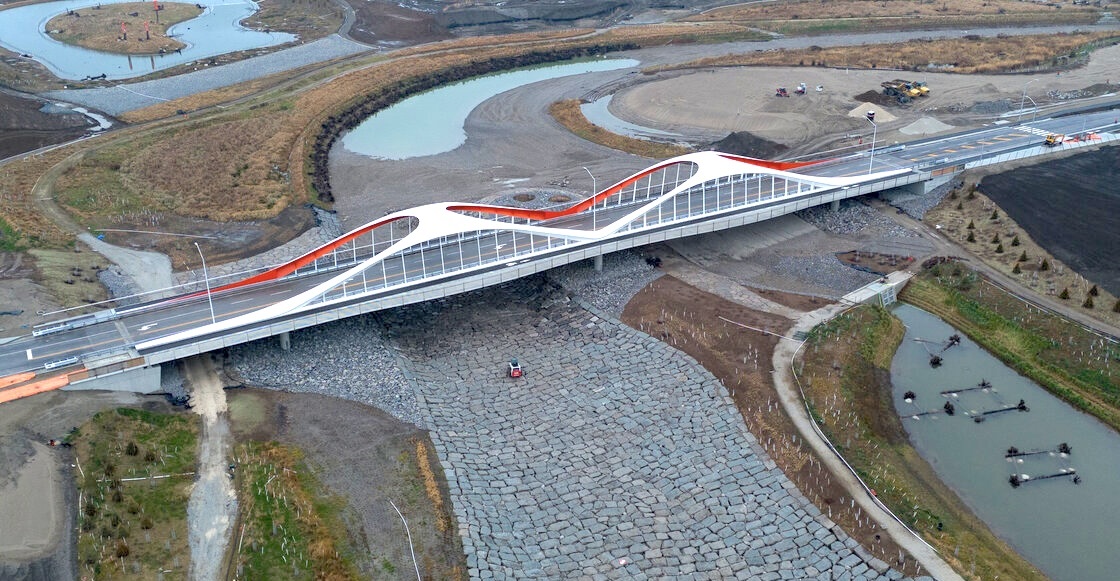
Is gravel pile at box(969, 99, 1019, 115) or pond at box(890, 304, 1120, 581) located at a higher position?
gravel pile at box(969, 99, 1019, 115)

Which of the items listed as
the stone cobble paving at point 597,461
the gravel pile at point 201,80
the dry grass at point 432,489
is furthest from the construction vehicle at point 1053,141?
the gravel pile at point 201,80

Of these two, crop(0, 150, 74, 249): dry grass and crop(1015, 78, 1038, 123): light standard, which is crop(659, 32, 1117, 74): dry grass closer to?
crop(1015, 78, 1038, 123): light standard

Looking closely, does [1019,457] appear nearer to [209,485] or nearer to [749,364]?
[749,364]

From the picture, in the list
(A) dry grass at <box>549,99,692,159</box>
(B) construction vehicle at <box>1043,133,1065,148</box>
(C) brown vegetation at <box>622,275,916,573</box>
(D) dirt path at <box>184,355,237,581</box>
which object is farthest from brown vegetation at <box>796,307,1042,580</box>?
(B) construction vehicle at <box>1043,133,1065,148</box>

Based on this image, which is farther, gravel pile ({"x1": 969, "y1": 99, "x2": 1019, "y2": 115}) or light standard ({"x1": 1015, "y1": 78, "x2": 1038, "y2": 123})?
gravel pile ({"x1": 969, "y1": 99, "x2": 1019, "y2": 115})

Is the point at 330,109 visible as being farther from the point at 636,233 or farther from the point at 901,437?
the point at 901,437

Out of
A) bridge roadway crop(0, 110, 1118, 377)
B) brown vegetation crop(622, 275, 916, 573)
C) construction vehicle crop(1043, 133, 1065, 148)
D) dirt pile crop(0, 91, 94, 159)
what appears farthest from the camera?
dirt pile crop(0, 91, 94, 159)

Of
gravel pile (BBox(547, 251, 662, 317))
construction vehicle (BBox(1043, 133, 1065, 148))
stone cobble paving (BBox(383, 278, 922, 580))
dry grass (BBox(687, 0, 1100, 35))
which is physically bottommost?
stone cobble paving (BBox(383, 278, 922, 580))
